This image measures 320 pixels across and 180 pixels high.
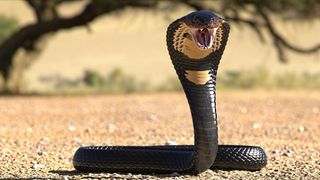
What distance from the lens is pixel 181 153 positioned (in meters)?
7.45

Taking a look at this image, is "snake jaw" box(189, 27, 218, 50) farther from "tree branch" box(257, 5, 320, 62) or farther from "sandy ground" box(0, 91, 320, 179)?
"tree branch" box(257, 5, 320, 62)

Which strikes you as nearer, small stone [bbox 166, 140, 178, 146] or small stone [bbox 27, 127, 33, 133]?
small stone [bbox 166, 140, 178, 146]

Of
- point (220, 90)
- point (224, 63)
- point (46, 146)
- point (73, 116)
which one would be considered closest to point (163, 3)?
point (220, 90)

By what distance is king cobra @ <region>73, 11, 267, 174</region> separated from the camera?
6.44 meters

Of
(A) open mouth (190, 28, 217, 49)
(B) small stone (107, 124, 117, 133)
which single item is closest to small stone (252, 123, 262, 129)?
(B) small stone (107, 124, 117, 133)

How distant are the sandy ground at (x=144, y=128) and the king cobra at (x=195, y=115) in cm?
14

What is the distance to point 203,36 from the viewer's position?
645cm

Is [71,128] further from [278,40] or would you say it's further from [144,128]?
[278,40]

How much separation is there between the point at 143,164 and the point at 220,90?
54.4ft

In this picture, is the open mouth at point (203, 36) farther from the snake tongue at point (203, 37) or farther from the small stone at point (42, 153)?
the small stone at point (42, 153)

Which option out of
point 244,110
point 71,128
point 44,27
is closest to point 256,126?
point 71,128

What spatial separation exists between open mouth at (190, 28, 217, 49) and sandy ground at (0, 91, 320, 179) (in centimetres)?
133

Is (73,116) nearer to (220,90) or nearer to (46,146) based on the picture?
(46,146)

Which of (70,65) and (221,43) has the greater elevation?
(221,43)
